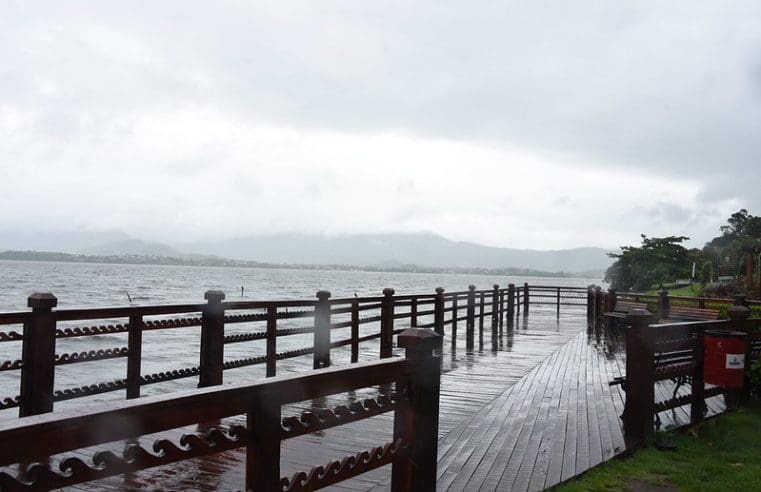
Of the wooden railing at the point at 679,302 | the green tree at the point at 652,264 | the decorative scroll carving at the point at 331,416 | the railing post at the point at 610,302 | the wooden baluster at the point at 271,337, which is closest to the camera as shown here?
the decorative scroll carving at the point at 331,416

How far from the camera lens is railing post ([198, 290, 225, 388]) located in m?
6.60

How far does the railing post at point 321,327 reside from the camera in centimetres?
853

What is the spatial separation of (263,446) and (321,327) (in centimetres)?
619

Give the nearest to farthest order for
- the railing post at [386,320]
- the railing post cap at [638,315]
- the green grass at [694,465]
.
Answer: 1. the green grass at [694,465]
2. the railing post cap at [638,315]
3. the railing post at [386,320]

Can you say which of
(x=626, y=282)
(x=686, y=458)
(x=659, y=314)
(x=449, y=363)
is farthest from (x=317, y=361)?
(x=626, y=282)

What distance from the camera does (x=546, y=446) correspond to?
211 inches

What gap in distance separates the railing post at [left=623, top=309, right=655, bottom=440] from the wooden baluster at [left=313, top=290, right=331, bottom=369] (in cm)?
414

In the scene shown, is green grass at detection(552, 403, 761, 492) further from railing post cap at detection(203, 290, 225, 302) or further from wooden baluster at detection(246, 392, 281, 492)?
railing post cap at detection(203, 290, 225, 302)

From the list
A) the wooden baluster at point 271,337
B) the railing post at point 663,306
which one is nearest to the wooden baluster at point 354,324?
the wooden baluster at point 271,337

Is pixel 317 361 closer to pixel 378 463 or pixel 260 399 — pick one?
pixel 378 463

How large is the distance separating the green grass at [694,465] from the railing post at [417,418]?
156 centimetres

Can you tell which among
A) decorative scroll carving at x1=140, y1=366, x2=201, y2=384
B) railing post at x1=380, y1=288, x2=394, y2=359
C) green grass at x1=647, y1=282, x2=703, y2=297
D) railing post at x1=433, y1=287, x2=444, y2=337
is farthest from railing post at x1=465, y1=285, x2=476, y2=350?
green grass at x1=647, y1=282, x2=703, y2=297

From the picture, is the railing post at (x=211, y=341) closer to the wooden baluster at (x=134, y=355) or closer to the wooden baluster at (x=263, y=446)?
the wooden baluster at (x=134, y=355)

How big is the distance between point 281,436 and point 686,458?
4205 millimetres
